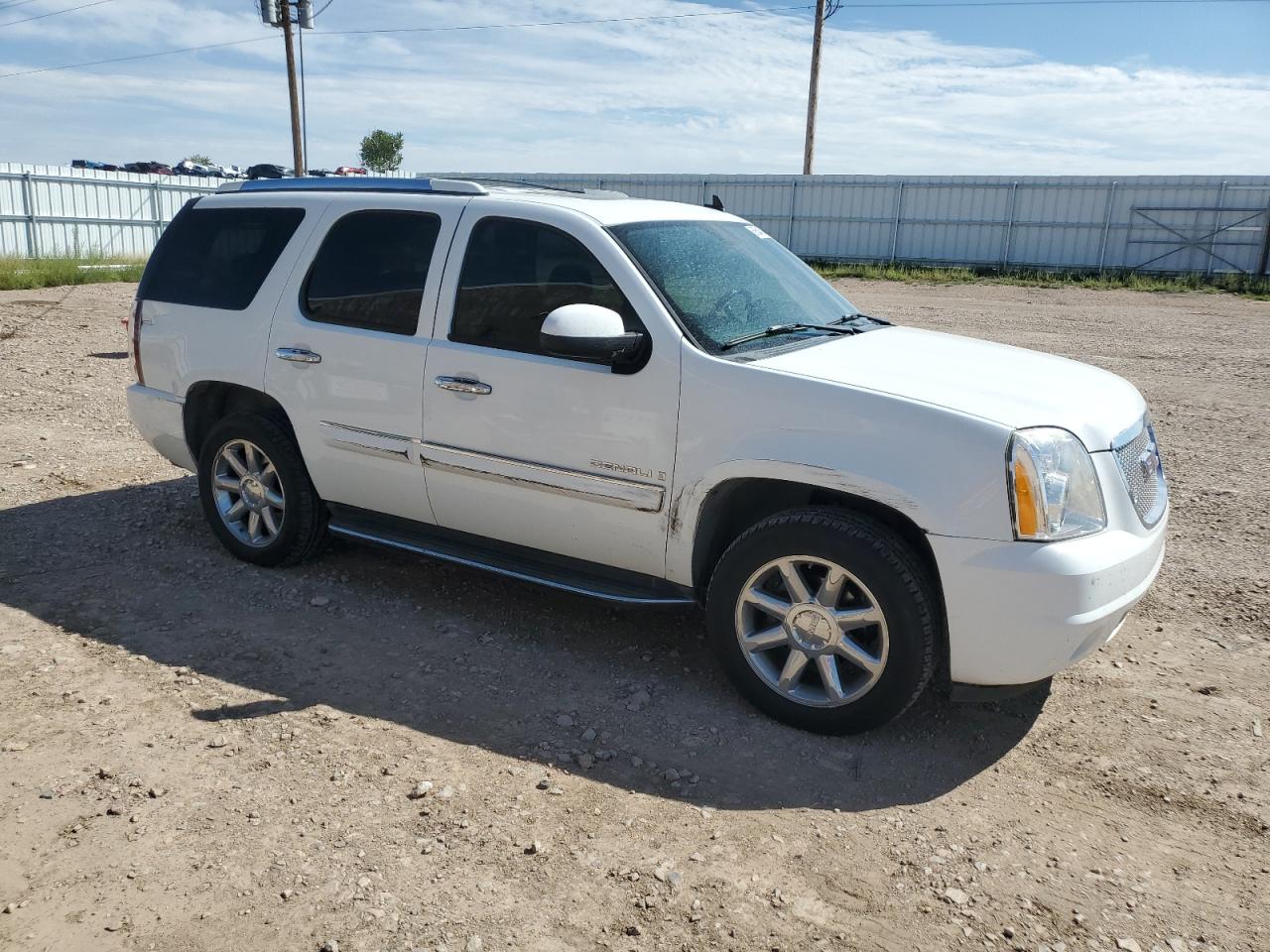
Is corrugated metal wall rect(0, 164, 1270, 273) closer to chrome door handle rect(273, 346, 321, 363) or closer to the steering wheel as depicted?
chrome door handle rect(273, 346, 321, 363)

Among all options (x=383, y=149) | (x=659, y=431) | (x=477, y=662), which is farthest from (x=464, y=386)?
(x=383, y=149)

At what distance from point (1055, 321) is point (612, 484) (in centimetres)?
1532

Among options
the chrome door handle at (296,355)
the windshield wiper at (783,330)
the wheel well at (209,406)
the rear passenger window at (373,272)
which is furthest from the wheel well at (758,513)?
the wheel well at (209,406)

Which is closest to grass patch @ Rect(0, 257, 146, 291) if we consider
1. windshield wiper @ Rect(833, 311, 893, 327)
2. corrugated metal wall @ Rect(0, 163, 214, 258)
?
corrugated metal wall @ Rect(0, 163, 214, 258)

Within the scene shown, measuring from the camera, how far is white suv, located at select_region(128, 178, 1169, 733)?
11.5ft

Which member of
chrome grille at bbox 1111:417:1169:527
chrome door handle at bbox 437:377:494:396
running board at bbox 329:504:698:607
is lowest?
running board at bbox 329:504:698:607

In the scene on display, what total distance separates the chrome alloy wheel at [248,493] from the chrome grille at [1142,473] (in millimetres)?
3833

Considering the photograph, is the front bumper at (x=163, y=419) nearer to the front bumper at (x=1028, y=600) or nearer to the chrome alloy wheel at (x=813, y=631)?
the chrome alloy wheel at (x=813, y=631)

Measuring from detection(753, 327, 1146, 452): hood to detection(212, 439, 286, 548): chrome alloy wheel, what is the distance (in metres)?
2.76

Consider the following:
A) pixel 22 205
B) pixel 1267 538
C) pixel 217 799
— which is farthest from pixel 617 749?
pixel 22 205

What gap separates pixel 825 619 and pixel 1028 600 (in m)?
0.70

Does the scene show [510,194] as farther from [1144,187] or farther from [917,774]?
[1144,187]

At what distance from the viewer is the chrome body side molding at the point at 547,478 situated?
13.4ft

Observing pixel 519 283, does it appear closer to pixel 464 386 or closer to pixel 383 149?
pixel 464 386
